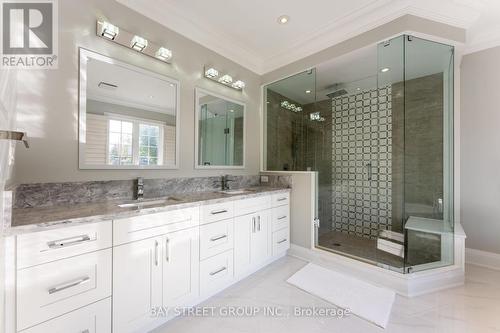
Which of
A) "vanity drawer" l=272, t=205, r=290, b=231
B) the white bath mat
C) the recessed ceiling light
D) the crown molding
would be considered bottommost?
the white bath mat

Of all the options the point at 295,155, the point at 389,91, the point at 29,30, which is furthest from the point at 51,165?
the point at 389,91

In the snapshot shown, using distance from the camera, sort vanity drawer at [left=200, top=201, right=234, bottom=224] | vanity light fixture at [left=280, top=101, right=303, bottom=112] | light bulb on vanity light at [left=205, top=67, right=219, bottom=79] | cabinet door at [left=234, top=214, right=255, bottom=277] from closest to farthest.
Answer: vanity drawer at [left=200, top=201, right=234, bottom=224]
cabinet door at [left=234, top=214, right=255, bottom=277]
light bulb on vanity light at [left=205, top=67, right=219, bottom=79]
vanity light fixture at [left=280, top=101, right=303, bottom=112]

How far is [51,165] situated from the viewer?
1.50 metres

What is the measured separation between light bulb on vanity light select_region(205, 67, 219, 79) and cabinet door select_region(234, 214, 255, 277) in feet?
5.58

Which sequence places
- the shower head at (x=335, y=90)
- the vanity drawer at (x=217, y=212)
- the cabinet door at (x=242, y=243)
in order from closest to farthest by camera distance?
the vanity drawer at (x=217, y=212) < the cabinet door at (x=242, y=243) < the shower head at (x=335, y=90)

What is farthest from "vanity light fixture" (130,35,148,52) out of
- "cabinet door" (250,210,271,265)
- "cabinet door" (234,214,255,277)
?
"cabinet door" (250,210,271,265)

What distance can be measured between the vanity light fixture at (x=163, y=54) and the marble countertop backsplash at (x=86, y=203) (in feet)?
4.04

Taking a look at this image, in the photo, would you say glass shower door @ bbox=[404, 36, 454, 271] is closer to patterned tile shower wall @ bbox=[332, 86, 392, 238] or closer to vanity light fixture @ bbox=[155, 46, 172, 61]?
patterned tile shower wall @ bbox=[332, 86, 392, 238]

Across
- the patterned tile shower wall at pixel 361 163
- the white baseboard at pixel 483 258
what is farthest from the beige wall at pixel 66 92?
the white baseboard at pixel 483 258

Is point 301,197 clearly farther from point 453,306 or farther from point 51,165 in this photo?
point 51,165

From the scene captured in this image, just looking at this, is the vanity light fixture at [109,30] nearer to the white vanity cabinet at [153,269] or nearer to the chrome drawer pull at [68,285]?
the white vanity cabinet at [153,269]

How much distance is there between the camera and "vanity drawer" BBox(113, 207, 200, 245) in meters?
1.28

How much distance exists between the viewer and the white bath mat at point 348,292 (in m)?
1.67

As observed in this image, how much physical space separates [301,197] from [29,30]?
2.92 meters
